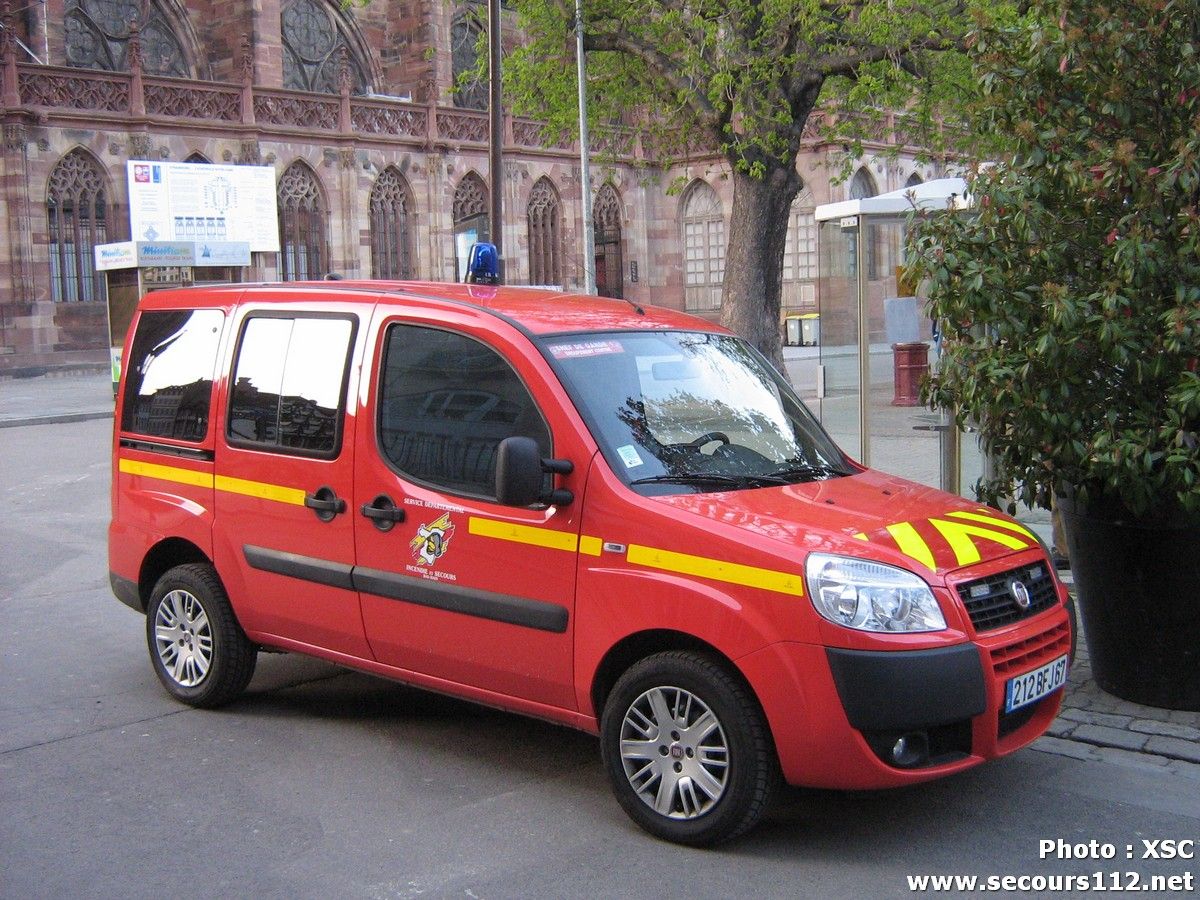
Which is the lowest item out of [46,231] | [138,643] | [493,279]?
[138,643]

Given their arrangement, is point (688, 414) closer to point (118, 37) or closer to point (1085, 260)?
point (1085, 260)

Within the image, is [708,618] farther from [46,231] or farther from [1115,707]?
[46,231]

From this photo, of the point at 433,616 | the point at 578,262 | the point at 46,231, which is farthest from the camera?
the point at 578,262

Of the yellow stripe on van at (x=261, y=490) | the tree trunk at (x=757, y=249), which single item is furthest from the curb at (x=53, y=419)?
the yellow stripe on van at (x=261, y=490)

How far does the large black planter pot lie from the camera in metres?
5.81

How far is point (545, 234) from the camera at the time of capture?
148ft

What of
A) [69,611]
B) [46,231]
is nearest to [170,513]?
[69,611]

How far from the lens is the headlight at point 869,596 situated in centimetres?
432

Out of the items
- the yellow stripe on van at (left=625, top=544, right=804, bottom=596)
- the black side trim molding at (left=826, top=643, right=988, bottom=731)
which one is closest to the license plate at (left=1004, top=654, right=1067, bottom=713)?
the black side trim molding at (left=826, top=643, right=988, bottom=731)

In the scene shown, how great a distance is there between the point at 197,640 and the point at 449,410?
1.96m

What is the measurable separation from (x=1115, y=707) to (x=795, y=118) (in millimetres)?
13035

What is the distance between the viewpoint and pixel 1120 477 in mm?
5645

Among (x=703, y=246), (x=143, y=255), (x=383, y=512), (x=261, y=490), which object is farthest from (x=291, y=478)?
(x=703, y=246)

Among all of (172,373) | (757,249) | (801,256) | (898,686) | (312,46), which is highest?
(312,46)
